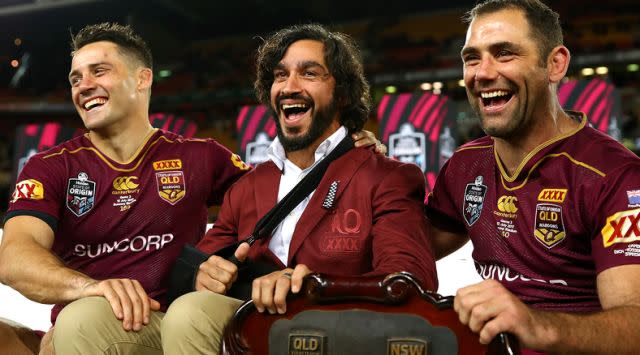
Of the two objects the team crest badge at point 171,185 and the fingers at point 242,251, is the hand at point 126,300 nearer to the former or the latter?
the fingers at point 242,251

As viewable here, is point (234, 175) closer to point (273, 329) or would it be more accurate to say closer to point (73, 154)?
point (73, 154)

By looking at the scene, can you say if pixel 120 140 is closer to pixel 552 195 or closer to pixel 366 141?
pixel 366 141

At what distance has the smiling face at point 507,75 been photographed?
177cm

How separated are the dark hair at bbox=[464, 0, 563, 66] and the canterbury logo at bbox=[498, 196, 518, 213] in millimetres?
339

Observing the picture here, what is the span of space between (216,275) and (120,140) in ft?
2.59

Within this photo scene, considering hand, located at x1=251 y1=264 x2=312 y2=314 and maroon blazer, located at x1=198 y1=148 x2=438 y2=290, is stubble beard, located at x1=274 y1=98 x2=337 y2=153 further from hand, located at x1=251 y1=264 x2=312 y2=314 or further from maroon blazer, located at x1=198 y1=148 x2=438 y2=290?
hand, located at x1=251 y1=264 x2=312 y2=314

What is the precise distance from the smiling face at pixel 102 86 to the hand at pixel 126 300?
0.72 m

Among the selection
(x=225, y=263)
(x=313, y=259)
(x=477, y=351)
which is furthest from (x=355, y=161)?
(x=477, y=351)

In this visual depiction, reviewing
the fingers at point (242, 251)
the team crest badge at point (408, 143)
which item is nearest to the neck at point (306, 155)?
the fingers at point (242, 251)

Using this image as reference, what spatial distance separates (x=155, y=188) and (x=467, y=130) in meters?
9.28

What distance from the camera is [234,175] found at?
7.86 feet

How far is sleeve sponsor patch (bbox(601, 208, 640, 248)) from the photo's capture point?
1.54m

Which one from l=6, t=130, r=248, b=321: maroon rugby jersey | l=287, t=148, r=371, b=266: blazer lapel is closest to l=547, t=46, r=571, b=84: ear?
l=287, t=148, r=371, b=266: blazer lapel

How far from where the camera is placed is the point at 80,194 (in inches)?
88.6
